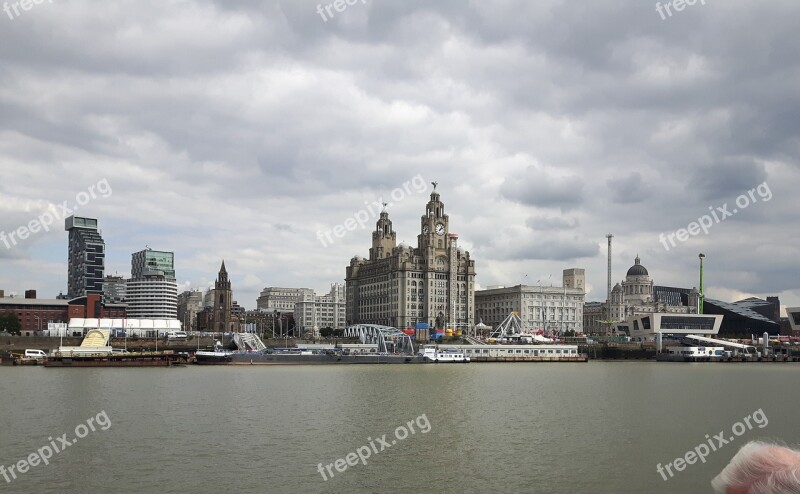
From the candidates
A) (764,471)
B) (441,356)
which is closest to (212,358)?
(441,356)

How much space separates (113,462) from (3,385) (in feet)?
183

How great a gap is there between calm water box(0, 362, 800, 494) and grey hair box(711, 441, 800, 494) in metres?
30.1

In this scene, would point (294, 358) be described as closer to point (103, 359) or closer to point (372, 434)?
point (103, 359)

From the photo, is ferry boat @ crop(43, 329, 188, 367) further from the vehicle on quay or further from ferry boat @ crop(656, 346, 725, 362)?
ferry boat @ crop(656, 346, 725, 362)

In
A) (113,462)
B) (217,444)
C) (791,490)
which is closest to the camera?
(791,490)

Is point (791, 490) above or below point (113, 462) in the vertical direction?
above

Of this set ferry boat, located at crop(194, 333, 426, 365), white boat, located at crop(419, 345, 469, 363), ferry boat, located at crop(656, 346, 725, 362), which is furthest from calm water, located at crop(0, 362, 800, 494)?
ferry boat, located at crop(656, 346, 725, 362)

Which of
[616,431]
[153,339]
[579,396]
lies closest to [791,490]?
[616,431]

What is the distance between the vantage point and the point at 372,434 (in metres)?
49.4

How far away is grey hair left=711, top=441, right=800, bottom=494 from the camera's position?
471 centimetres

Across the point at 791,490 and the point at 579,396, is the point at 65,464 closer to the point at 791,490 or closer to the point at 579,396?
the point at 791,490

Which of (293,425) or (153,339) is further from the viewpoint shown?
(153,339)

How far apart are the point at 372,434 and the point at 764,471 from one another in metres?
46.1

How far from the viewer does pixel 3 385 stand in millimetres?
85438
